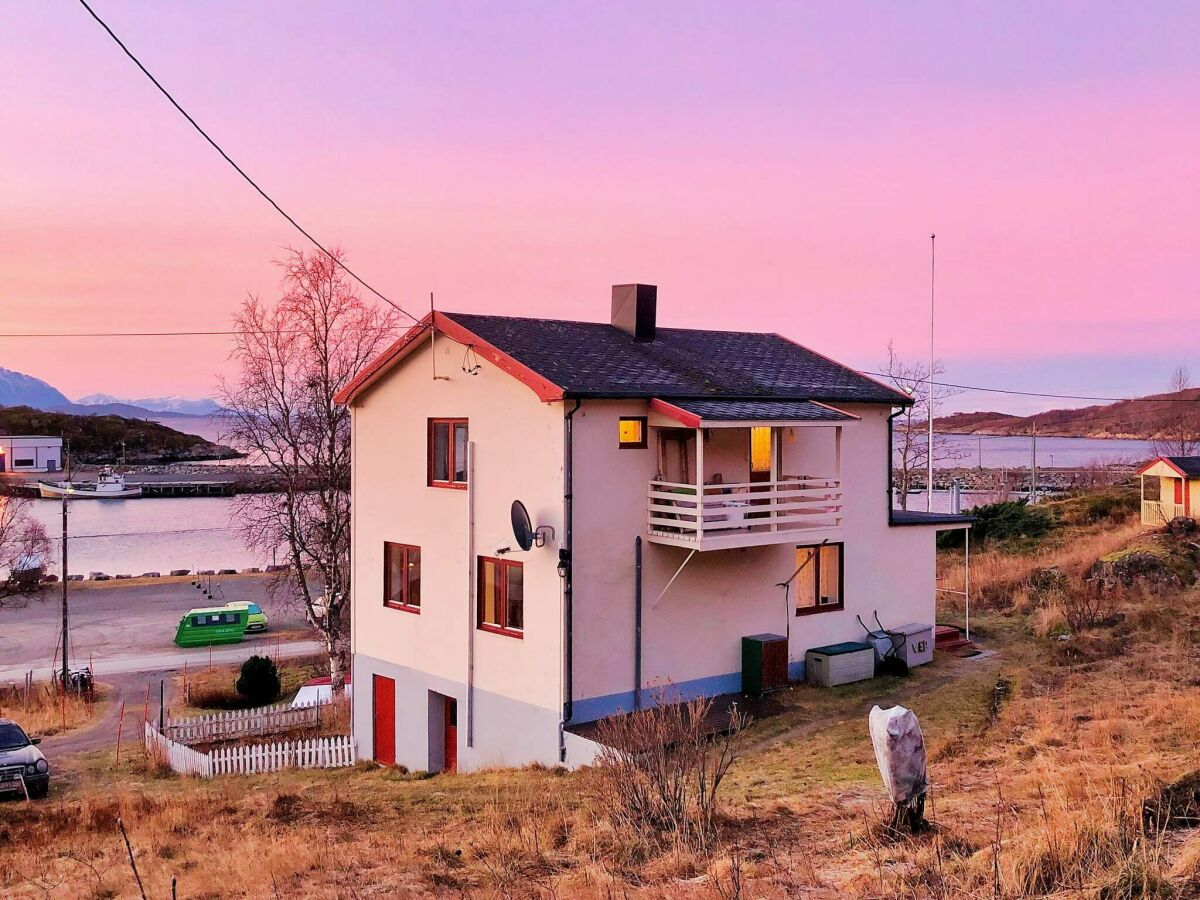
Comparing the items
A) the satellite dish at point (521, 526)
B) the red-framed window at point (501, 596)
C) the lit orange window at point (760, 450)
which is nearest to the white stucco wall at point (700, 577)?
the lit orange window at point (760, 450)

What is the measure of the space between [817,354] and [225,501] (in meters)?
118

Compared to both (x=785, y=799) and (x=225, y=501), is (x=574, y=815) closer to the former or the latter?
(x=785, y=799)

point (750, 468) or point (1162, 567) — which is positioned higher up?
point (750, 468)

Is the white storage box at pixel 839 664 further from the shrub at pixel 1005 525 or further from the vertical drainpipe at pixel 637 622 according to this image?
the shrub at pixel 1005 525

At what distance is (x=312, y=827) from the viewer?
12258 millimetres

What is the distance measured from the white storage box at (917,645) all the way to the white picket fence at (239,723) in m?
14.1

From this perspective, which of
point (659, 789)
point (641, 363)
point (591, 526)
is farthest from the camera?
point (641, 363)

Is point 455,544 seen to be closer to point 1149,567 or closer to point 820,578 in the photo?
point 820,578

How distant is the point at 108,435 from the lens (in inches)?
7028

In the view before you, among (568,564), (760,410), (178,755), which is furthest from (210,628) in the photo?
(760,410)

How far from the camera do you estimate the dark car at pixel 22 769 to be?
1836 centimetres

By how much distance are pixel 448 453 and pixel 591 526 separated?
3.70 metres

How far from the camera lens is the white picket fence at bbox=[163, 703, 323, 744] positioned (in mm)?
22656

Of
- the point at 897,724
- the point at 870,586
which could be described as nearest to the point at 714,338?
the point at 870,586
